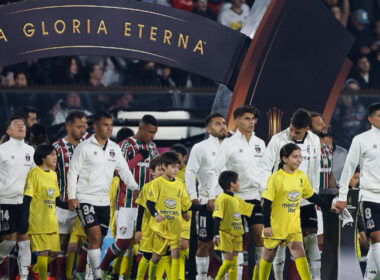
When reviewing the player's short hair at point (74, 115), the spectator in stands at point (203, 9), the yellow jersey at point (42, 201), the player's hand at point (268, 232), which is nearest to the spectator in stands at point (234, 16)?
the spectator in stands at point (203, 9)

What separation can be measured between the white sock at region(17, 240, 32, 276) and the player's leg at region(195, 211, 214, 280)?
68.8 inches

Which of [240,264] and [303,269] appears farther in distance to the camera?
[240,264]

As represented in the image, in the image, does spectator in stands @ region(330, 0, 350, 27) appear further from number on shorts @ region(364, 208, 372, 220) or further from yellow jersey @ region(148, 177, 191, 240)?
number on shorts @ region(364, 208, 372, 220)

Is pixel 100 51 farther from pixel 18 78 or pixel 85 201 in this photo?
pixel 18 78

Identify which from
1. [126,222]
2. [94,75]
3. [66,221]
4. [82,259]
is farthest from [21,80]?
[82,259]

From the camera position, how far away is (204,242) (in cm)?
1169

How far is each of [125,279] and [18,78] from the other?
17.9ft

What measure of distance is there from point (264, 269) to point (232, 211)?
0.87 m

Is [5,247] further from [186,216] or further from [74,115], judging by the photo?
[186,216]

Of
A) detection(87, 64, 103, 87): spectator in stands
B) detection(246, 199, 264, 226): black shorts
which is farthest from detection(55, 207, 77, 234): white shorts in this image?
detection(87, 64, 103, 87): spectator in stands

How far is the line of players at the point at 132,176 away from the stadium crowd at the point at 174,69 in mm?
4273

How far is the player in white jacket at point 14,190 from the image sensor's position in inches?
442

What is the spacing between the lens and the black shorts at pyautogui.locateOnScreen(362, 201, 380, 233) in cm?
1039

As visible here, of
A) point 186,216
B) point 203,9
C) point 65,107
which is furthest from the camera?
point 203,9
